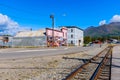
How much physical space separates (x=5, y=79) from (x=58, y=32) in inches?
3249

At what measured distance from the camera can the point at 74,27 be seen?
402 feet

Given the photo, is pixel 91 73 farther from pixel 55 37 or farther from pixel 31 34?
pixel 55 37

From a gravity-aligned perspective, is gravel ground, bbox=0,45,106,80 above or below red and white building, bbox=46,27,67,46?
below

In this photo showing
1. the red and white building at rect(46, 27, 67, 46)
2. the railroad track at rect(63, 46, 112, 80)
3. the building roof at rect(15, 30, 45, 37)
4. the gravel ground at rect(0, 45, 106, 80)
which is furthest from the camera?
the building roof at rect(15, 30, 45, 37)

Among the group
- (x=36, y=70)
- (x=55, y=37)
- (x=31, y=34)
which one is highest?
(x=31, y=34)

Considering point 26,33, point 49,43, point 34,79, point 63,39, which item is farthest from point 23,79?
point 63,39

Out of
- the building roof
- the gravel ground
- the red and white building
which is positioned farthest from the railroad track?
the building roof

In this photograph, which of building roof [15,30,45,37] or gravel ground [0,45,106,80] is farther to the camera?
building roof [15,30,45,37]

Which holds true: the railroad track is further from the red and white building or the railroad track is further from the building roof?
the building roof

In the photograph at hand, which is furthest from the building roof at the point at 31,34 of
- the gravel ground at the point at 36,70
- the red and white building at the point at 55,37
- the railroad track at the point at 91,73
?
the railroad track at the point at 91,73

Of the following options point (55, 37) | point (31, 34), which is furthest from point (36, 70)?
point (55, 37)

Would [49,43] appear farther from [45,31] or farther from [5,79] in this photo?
[5,79]

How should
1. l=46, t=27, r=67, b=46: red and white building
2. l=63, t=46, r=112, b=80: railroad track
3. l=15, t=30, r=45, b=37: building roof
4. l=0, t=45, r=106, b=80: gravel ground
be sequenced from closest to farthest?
l=63, t=46, r=112, b=80: railroad track, l=0, t=45, r=106, b=80: gravel ground, l=46, t=27, r=67, b=46: red and white building, l=15, t=30, r=45, b=37: building roof

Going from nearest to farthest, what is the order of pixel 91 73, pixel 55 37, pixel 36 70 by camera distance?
pixel 91 73, pixel 36 70, pixel 55 37
